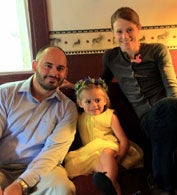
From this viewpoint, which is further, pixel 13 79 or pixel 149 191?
pixel 13 79

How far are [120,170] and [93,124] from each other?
33 centimetres

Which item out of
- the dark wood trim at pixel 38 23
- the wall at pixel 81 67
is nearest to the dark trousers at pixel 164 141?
the wall at pixel 81 67

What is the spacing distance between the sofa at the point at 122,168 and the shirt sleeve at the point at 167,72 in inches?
12.2

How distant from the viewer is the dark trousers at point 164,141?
152cm

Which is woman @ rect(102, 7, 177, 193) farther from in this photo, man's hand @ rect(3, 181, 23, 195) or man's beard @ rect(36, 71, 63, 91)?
man's hand @ rect(3, 181, 23, 195)

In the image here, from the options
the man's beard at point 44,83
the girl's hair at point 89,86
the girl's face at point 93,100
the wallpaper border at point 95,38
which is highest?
the wallpaper border at point 95,38

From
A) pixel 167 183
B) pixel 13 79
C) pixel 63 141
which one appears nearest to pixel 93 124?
pixel 63 141

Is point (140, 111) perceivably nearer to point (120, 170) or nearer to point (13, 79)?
point (120, 170)

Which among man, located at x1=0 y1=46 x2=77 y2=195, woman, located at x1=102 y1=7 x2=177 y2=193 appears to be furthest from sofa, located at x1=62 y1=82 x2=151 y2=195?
man, located at x1=0 y1=46 x2=77 y2=195

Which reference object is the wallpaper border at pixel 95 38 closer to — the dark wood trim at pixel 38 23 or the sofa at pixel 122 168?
the dark wood trim at pixel 38 23

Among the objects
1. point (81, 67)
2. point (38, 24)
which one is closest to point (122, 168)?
point (81, 67)

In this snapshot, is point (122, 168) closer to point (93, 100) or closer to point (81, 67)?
point (93, 100)

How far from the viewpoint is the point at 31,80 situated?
1.90 meters

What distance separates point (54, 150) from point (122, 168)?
0.42 m
